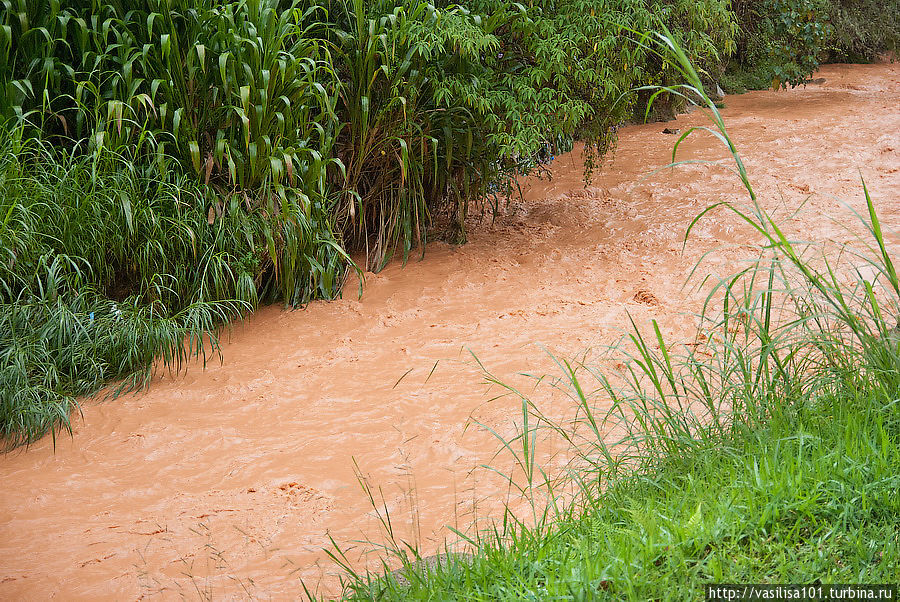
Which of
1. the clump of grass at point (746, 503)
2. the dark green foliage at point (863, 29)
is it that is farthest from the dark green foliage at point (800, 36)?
the clump of grass at point (746, 503)

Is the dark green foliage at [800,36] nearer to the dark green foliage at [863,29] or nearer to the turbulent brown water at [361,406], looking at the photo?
the dark green foliage at [863,29]

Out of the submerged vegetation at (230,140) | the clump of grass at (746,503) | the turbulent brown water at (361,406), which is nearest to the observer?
the clump of grass at (746,503)

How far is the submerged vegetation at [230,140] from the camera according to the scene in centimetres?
439

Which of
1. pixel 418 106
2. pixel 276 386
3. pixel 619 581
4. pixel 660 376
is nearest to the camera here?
pixel 619 581

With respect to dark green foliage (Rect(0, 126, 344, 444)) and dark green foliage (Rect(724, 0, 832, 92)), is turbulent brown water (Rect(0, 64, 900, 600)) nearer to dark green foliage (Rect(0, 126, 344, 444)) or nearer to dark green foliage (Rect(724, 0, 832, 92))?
dark green foliage (Rect(0, 126, 344, 444))

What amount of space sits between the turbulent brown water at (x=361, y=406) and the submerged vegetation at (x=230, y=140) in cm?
33

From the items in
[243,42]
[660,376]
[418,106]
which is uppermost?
[243,42]

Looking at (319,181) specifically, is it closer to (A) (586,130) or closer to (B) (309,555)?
(A) (586,130)

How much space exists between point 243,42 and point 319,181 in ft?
3.19

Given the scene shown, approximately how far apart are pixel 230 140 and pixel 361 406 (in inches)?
77.7

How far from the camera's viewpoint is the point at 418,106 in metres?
5.78

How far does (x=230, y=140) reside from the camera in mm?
5016

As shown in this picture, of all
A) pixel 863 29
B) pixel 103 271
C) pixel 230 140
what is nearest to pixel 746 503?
pixel 103 271

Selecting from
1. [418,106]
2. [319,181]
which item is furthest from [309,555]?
[418,106]
